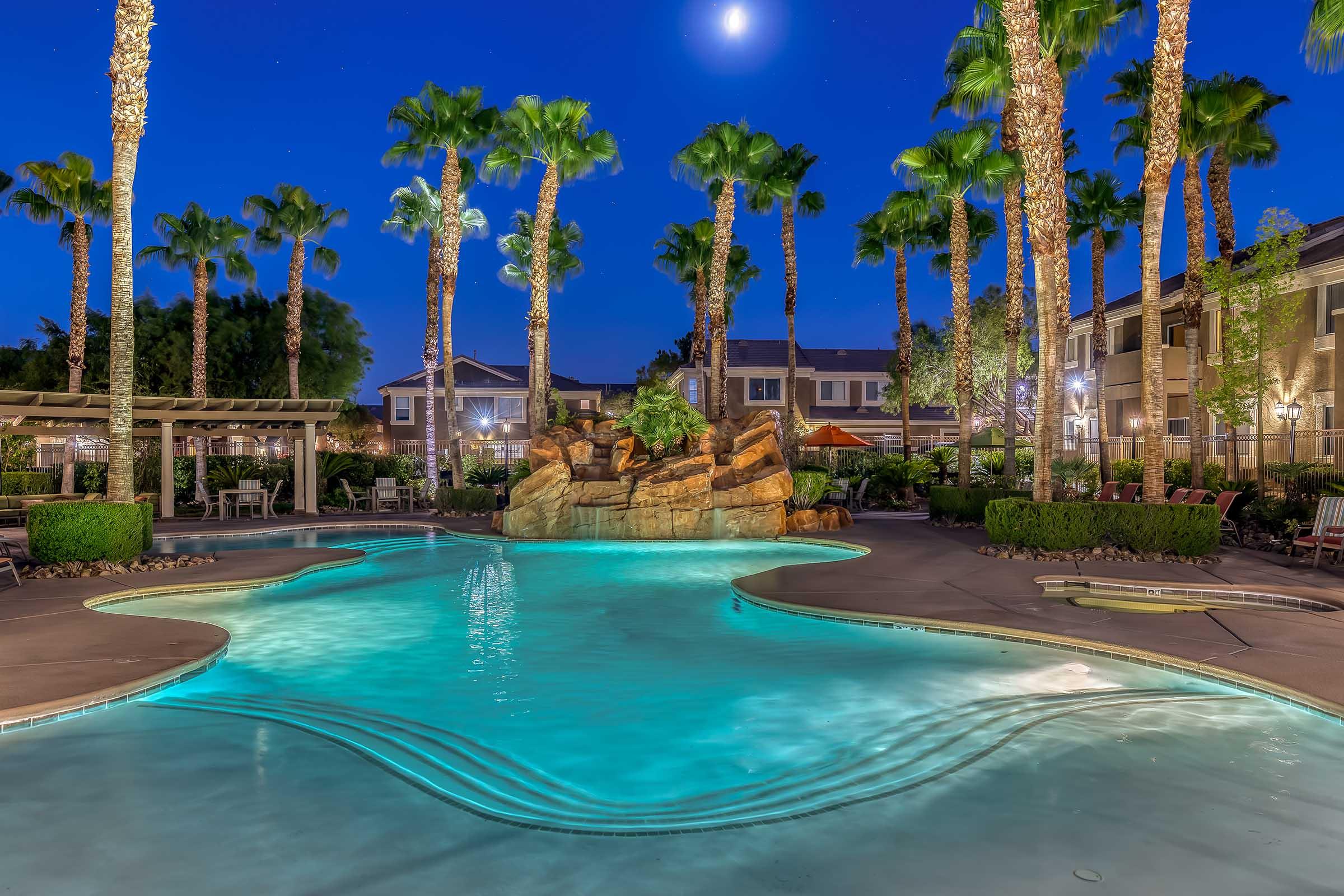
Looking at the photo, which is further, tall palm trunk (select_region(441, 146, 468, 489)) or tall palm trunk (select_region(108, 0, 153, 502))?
tall palm trunk (select_region(441, 146, 468, 489))

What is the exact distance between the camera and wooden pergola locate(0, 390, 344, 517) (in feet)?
67.0

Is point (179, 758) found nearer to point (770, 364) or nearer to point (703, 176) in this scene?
point (703, 176)

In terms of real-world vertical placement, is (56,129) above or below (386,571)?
above

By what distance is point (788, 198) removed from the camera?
28234 millimetres

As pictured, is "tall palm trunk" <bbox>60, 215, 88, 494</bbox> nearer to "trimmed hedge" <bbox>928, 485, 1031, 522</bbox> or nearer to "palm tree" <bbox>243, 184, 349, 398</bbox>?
"palm tree" <bbox>243, 184, 349, 398</bbox>

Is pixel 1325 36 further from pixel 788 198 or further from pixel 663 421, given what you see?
pixel 788 198

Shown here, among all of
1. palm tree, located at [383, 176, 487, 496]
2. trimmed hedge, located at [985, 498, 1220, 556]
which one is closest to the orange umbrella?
palm tree, located at [383, 176, 487, 496]

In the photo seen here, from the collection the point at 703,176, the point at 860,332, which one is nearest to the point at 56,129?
the point at 860,332

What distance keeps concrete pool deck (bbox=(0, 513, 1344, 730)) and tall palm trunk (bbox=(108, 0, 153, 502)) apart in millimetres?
2316

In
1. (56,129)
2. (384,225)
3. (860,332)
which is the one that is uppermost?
(56,129)

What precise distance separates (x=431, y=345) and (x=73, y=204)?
12704mm

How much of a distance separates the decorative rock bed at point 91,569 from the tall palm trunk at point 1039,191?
45.5ft

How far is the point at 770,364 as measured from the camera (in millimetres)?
44312

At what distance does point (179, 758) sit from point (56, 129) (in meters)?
205
